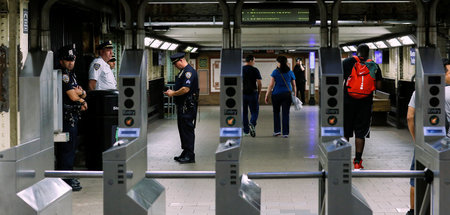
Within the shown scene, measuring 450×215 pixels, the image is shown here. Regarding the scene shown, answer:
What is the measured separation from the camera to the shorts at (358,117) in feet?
29.3

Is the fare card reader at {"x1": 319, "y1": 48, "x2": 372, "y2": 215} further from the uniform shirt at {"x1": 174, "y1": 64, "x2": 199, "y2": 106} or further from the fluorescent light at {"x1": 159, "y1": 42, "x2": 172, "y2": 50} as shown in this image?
the fluorescent light at {"x1": 159, "y1": 42, "x2": 172, "y2": 50}

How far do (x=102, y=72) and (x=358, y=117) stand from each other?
3432 mm

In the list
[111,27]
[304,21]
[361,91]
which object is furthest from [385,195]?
[111,27]

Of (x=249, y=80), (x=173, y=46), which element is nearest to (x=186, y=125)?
(x=249, y=80)

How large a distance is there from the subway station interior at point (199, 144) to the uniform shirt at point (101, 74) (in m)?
0.21

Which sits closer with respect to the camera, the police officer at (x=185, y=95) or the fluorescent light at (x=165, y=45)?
the police officer at (x=185, y=95)

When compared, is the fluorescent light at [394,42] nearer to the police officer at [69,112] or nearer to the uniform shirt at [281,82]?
the uniform shirt at [281,82]

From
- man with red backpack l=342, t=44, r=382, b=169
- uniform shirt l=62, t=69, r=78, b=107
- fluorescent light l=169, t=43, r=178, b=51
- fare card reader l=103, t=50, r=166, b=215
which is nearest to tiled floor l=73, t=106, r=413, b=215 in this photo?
man with red backpack l=342, t=44, r=382, b=169

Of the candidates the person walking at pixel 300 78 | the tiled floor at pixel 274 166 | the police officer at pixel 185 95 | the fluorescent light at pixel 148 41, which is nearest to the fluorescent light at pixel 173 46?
the tiled floor at pixel 274 166

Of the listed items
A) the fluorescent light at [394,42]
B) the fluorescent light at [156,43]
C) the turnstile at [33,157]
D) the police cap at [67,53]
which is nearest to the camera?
the turnstile at [33,157]

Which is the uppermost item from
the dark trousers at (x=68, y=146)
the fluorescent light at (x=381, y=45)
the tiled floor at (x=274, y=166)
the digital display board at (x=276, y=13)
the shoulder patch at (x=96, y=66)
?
the fluorescent light at (x=381, y=45)

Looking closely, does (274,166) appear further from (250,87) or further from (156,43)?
(156,43)

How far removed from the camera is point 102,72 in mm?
8961

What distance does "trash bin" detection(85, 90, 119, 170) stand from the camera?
349 inches
